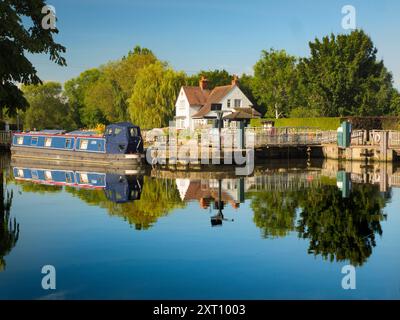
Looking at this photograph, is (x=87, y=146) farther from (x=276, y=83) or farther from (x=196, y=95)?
(x=276, y=83)

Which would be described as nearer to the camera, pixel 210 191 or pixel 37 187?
pixel 210 191

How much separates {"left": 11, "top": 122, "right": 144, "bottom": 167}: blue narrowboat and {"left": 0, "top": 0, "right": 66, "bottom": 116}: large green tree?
1922 centimetres

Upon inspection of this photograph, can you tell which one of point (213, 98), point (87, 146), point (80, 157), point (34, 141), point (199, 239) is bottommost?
point (199, 239)

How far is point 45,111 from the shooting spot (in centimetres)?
8644

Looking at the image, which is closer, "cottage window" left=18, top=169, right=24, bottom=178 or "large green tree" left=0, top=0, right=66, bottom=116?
"large green tree" left=0, top=0, right=66, bottom=116

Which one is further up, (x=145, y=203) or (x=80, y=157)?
(x=80, y=157)

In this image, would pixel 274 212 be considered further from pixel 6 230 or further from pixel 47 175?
pixel 47 175

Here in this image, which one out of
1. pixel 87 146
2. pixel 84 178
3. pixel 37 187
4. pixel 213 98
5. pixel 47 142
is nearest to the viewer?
pixel 37 187

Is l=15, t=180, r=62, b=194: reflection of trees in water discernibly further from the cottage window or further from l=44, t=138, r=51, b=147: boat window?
l=44, t=138, r=51, b=147: boat window

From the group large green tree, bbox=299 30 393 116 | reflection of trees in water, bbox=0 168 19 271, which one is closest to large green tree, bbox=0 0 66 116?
reflection of trees in water, bbox=0 168 19 271

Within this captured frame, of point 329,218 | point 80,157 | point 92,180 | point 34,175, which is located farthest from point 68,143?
point 329,218

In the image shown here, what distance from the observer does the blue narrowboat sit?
117 ft

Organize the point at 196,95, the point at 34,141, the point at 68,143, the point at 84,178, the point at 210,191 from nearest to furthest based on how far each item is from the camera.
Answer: the point at 210,191
the point at 84,178
the point at 68,143
the point at 34,141
the point at 196,95

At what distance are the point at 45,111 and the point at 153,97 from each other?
26821 millimetres
